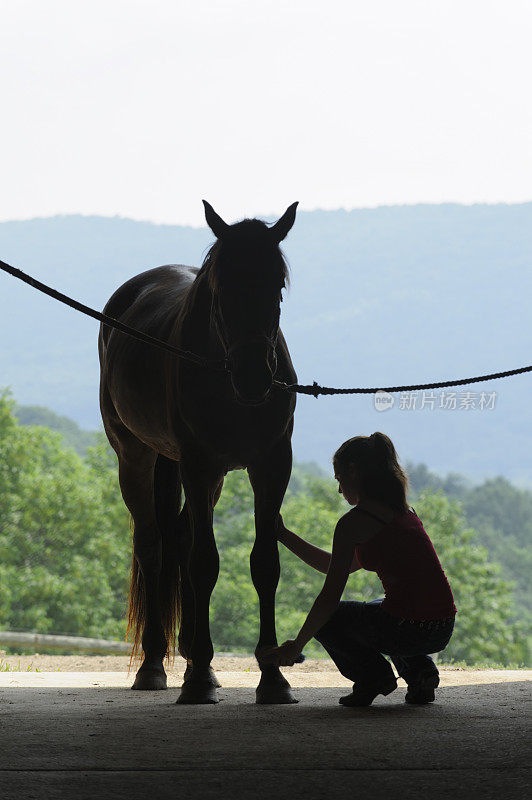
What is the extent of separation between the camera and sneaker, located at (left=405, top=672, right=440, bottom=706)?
4.38 meters

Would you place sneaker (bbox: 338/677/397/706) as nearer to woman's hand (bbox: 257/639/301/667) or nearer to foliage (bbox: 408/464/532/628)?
woman's hand (bbox: 257/639/301/667)

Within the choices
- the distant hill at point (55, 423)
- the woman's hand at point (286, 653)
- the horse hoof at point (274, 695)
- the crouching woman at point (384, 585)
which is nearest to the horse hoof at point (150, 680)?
the horse hoof at point (274, 695)

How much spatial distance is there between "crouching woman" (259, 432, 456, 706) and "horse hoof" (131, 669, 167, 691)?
191 cm

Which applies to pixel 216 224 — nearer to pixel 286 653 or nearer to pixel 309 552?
pixel 309 552

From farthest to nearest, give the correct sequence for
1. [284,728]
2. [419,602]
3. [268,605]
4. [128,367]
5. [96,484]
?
[96,484] → [128,367] → [268,605] → [419,602] → [284,728]

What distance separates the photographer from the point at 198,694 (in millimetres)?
4773

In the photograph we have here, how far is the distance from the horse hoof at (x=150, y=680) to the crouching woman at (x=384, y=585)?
1906mm

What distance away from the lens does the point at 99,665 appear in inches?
375

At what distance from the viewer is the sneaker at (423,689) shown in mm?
4383

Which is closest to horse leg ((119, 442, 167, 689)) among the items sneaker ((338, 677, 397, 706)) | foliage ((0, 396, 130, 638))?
sneaker ((338, 677, 397, 706))

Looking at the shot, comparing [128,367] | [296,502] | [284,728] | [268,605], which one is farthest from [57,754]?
[296,502]

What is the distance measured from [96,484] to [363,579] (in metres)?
14.3

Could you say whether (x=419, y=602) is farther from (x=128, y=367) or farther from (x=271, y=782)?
(x=128, y=367)

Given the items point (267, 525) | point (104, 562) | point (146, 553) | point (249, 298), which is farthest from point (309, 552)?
point (104, 562)
